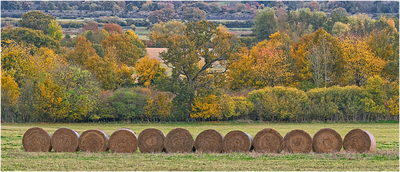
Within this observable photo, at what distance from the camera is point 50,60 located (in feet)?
193

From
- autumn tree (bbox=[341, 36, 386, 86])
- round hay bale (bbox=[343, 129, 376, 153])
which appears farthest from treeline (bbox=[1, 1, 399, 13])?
round hay bale (bbox=[343, 129, 376, 153])

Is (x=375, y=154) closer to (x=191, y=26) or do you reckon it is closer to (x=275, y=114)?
(x=275, y=114)

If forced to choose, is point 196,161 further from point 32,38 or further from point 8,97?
point 32,38

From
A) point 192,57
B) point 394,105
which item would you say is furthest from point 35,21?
point 394,105

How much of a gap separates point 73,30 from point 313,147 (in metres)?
125

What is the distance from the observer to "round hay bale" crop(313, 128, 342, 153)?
24.3m

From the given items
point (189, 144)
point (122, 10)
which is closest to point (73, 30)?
point (122, 10)

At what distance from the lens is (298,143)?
24422 mm

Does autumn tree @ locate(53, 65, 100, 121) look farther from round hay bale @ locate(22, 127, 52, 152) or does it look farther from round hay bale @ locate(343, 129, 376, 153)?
round hay bale @ locate(343, 129, 376, 153)

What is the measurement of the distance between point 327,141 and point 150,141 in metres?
8.50

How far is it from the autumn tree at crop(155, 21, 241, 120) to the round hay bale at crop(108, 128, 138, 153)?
2799 centimetres

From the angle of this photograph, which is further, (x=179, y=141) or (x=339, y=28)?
(x=339, y=28)

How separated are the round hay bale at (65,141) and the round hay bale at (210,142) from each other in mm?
6030

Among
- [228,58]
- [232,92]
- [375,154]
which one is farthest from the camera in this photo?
[232,92]
